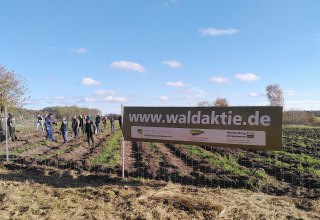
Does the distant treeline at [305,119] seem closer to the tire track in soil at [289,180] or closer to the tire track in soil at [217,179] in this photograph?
the tire track in soil at [289,180]

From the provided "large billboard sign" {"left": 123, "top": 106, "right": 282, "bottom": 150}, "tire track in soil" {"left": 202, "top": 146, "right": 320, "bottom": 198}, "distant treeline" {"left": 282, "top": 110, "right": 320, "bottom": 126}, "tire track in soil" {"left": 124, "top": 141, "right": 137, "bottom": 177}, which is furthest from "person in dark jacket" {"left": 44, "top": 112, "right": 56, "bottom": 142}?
"distant treeline" {"left": 282, "top": 110, "right": 320, "bottom": 126}

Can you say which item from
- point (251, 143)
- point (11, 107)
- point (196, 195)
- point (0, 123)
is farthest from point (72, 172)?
point (11, 107)

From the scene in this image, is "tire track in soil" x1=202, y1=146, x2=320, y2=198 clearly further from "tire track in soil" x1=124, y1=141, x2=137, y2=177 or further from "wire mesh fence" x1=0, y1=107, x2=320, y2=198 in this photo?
"tire track in soil" x1=124, y1=141, x2=137, y2=177

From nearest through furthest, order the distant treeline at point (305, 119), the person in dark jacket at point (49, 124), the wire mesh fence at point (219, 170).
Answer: the wire mesh fence at point (219, 170) → the person in dark jacket at point (49, 124) → the distant treeline at point (305, 119)

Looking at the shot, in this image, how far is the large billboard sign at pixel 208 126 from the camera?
7.69 metres

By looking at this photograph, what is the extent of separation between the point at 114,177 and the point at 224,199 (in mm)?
3573

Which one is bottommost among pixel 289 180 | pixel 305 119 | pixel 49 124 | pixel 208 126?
pixel 289 180

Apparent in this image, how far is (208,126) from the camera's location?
844 centimetres

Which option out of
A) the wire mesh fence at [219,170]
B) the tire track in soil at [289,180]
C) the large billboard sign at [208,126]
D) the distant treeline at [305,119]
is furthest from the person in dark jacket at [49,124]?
the distant treeline at [305,119]

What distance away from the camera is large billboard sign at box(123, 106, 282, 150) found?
7691mm

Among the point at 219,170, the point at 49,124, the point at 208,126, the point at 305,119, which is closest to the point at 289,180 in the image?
the point at 219,170

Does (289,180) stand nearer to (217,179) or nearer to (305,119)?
(217,179)

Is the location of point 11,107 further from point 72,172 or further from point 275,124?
point 275,124

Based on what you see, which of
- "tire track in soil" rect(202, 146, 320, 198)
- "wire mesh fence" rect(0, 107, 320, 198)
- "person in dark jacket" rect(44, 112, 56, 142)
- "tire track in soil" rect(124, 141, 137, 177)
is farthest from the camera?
"person in dark jacket" rect(44, 112, 56, 142)
